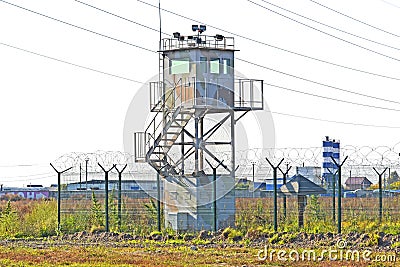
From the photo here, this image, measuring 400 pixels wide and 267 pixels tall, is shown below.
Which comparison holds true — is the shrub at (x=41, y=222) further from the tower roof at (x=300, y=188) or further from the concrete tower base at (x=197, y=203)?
the tower roof at (x=300, y=188)

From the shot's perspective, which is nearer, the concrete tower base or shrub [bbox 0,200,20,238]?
shrub [bbox 0,200,20,238]

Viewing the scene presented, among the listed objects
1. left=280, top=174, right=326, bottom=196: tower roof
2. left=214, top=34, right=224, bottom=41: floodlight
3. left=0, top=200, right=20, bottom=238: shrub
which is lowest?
left=0, top=200, right=20, bottom=238: shrub

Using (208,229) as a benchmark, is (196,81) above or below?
above

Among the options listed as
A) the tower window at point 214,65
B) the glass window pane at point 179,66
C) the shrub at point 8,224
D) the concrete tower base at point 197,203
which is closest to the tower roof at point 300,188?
the concrete tower base at point 197,203

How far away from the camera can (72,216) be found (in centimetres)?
3544

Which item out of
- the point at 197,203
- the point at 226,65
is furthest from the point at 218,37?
the point at 197,203

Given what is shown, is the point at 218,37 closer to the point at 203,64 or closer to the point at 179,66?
the point at 203,64

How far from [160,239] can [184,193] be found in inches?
222

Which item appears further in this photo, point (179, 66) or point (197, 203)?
point (179, 66)

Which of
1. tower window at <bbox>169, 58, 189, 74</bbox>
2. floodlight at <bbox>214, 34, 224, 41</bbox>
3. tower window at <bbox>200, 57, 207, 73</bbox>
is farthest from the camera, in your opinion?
floodlight at <bbox>214, 34, 224, 41</bbox>

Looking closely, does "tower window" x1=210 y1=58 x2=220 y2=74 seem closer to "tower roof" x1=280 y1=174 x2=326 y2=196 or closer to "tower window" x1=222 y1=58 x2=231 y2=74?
"tower window" x1=222 y1=58 x2=231 y2=74

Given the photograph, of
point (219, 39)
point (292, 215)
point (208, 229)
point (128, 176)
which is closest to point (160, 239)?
point (208, 229)

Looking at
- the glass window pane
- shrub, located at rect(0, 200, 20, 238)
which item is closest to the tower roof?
the glass window pane

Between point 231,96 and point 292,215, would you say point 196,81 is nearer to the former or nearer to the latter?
point 231,96
